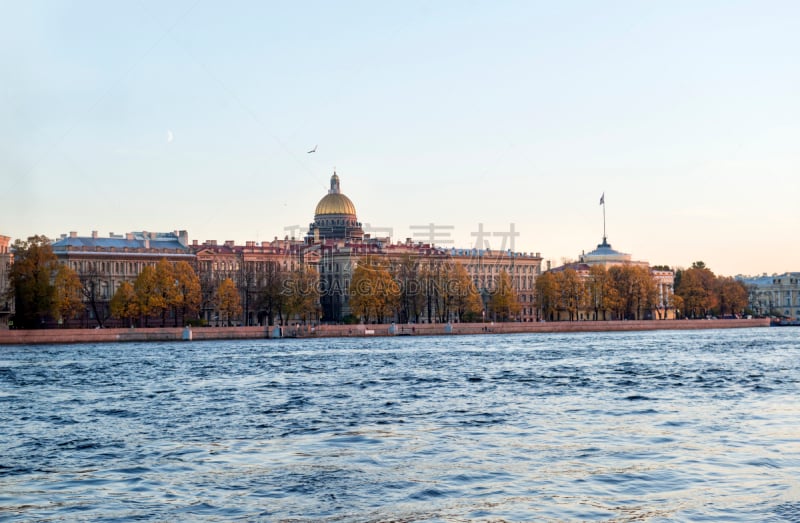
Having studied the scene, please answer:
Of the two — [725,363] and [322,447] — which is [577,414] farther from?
[725,363]

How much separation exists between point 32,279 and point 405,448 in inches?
2225

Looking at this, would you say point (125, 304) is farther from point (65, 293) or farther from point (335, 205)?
point (335, 205)

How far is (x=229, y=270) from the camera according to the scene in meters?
108

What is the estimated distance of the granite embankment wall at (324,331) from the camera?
228ft

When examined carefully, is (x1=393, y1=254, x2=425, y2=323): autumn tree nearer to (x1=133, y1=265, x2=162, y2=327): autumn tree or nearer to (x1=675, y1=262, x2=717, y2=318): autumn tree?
(x1=133, y1=265, x2=162, y2=327): autumn tree

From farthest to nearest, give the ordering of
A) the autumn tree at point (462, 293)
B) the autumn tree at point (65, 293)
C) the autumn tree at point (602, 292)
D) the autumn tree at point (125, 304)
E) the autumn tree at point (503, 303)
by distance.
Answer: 1. the autumn tree at point (602, 292)
2. the autumn tree at point (503, 303)
3. the autumn tree at point (462, 293)
4. the autumn tree at point (125, 304)
5. the autumn tree at point (65, 293)

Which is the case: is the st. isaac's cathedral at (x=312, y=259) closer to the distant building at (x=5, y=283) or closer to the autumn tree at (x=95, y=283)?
the autumn tree at (x=95, y=283)

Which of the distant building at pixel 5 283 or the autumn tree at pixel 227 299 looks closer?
the distant building at pixel 5 283

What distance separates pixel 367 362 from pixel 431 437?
86.4 feet

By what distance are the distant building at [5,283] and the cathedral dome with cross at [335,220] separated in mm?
38624

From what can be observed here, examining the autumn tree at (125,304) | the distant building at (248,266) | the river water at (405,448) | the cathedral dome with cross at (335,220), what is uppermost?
the cathedral dome with cross at (335,220)

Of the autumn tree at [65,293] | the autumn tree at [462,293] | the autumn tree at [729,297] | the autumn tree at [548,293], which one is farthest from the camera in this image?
the autumn tree at [729,297]

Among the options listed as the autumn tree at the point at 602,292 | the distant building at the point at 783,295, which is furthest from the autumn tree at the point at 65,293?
the distant building at the point at 783,295

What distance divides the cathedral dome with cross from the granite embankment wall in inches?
1231
